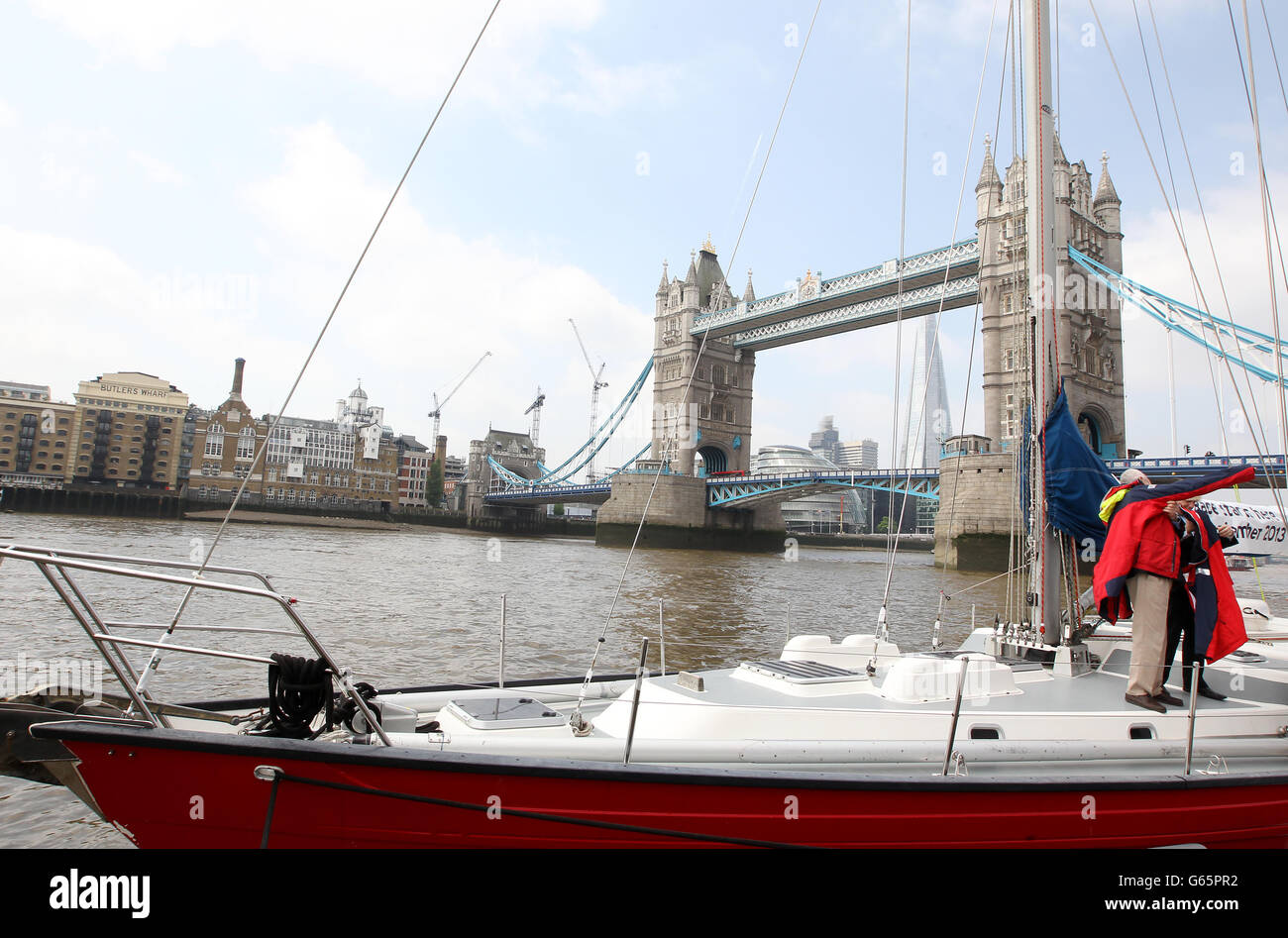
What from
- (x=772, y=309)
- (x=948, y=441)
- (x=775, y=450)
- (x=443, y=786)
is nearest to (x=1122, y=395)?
(x=948, y=441)

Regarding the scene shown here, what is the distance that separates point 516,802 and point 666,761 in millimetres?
758

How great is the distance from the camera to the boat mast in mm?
5688

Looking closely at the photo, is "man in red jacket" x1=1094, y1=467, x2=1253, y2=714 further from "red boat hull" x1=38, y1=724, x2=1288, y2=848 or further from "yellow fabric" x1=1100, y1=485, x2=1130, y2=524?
"red boat hull" x1=38, y1=724, x2=1288, y2=848

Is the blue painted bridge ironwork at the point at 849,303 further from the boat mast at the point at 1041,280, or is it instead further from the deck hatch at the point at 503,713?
the deck hatch at the point at 503,713

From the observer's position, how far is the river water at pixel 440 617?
27.2 feet

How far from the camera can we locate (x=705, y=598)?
19266mm

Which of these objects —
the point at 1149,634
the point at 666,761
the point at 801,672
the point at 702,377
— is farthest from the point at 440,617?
the point at 702,377

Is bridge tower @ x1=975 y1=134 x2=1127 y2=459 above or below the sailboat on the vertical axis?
above

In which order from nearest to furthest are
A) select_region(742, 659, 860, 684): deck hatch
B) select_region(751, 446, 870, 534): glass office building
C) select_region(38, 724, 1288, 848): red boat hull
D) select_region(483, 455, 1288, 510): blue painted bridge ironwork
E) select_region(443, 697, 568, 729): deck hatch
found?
select_region(38, 724, 1288, 848): red boat hull < select_region(443, 697, 568, 729): deck hatch < select_region(742, 659, 860, 684): deck hatch < select_region(483, 455, 1288, 510): blue painted bridge ironwork < select_region(751, 446, 870, 534): glass office building

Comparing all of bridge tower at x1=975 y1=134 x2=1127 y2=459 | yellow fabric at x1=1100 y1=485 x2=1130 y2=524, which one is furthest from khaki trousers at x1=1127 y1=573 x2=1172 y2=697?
bridge tower at x1=975 y1=134 x2=1127 y2=459

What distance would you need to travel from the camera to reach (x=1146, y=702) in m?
4.45

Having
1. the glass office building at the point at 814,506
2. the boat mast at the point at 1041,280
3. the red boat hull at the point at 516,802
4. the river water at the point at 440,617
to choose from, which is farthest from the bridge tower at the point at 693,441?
the red boat hull at the point at 516,802
